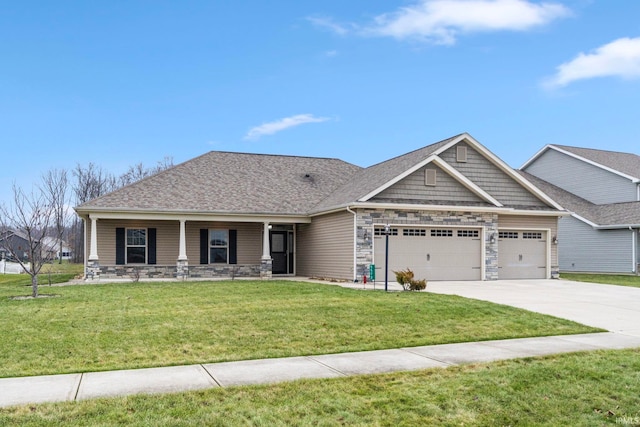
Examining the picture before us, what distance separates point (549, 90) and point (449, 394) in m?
17.2

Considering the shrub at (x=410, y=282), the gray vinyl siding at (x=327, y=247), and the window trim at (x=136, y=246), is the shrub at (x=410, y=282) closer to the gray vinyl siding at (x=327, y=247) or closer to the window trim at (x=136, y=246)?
the gray vinyl siding at (x=327, y=247)

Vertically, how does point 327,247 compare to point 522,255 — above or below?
above

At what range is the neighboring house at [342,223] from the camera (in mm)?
20203

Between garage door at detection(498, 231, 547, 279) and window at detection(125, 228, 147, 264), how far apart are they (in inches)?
546

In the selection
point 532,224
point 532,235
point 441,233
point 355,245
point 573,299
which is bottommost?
point 573,299

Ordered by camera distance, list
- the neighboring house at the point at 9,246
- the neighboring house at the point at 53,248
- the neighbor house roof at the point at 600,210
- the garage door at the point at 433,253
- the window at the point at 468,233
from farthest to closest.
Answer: the neighbor house roof at the point at 600,210, the window at the point at 468,233, the garage door at the point at 433,253, the neighboring house at the point at 53,248, the neighboring house at the point at 9,246

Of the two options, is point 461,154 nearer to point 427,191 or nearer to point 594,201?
point 427,191

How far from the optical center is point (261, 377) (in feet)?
21.6

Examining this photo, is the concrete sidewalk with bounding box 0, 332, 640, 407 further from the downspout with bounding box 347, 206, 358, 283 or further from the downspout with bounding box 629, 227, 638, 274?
the downspout with bounding box 629, 227, 638, 274

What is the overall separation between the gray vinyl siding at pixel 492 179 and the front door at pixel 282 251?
7.37 m

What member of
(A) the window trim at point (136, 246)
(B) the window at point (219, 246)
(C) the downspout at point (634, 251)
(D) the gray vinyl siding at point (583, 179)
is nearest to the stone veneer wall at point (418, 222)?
(B) the window at point (219, 246)

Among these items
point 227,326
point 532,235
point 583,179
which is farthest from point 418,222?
point 583,179

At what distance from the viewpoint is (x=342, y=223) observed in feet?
66.8

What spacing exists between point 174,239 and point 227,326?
1317cm
